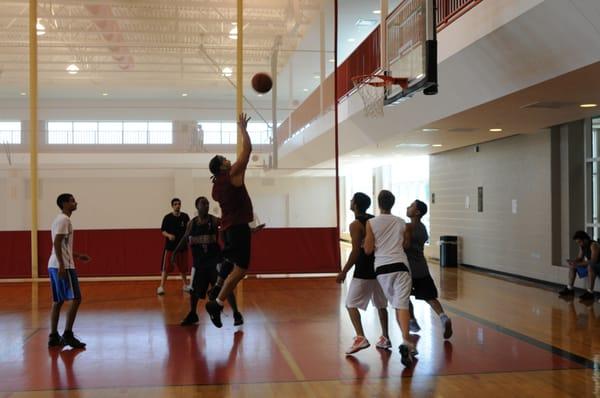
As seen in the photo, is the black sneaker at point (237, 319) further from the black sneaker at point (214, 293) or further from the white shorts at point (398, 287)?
the white shorts at point (398, 287)

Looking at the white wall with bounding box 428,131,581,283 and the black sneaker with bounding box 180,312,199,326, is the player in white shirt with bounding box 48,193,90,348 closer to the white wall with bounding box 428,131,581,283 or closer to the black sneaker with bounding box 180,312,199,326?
the black sneaker with bounding box 180,312,199,326

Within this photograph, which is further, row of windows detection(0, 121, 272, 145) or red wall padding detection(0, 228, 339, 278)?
row of windows detection(0, 121, 272, 145)

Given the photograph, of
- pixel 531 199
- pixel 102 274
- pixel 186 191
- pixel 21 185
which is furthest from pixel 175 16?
pixel 531 199

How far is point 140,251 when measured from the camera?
14266 millimetres

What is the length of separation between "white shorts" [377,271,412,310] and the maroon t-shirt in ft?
5.83

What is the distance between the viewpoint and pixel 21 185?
14.3 m

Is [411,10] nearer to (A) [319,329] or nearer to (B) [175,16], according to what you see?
(A) [319,329]

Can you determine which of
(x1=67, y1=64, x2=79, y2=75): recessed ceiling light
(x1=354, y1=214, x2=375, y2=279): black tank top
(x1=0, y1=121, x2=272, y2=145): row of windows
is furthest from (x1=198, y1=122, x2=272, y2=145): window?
(x1=354, y1=214, x2=375, y2=279): black tank top

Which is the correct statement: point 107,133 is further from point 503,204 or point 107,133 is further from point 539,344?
point 539,344

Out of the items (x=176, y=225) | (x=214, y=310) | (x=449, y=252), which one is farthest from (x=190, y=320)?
(x=449, y=252)

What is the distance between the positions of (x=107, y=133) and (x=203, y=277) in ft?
23.0

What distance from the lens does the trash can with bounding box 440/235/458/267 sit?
17.6m

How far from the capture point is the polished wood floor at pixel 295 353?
19.2 feet

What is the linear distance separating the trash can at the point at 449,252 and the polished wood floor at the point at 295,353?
6071mm
